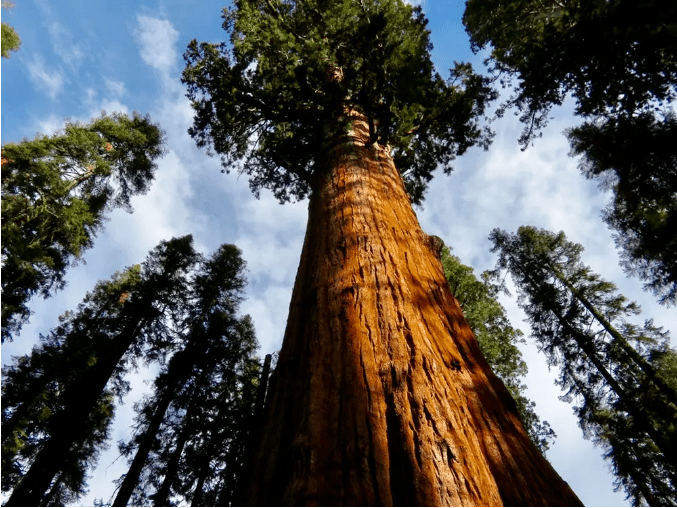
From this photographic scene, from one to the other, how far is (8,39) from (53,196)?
3.77 meters

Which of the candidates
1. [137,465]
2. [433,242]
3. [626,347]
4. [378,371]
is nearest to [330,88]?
[433,242]

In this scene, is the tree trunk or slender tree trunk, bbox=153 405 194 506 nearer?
the tree trunk

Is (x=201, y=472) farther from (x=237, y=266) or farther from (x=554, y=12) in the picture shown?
(x=554, y=12)

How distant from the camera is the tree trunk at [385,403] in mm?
1673

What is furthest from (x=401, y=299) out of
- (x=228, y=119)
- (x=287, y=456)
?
(x=228, y=119)

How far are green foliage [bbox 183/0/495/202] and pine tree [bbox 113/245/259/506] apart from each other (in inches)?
272

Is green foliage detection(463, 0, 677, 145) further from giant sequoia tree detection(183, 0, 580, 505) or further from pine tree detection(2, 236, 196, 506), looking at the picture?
pine tree detection(2, 236, 196, 506)

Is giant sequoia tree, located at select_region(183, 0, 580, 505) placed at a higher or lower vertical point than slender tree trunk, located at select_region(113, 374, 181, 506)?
lower

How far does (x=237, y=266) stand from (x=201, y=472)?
765 cm

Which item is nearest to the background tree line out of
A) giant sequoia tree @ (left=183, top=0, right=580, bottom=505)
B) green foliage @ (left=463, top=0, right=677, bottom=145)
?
green foliage @ (left=463, top=0, right=677, bottom=145)

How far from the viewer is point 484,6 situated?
8.89m

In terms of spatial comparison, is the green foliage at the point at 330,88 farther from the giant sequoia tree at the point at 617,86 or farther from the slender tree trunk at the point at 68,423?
the slender tree trunk at the point at 68,423

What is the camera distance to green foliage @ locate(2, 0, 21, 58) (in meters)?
7.89

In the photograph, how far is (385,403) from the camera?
6.51 ft
